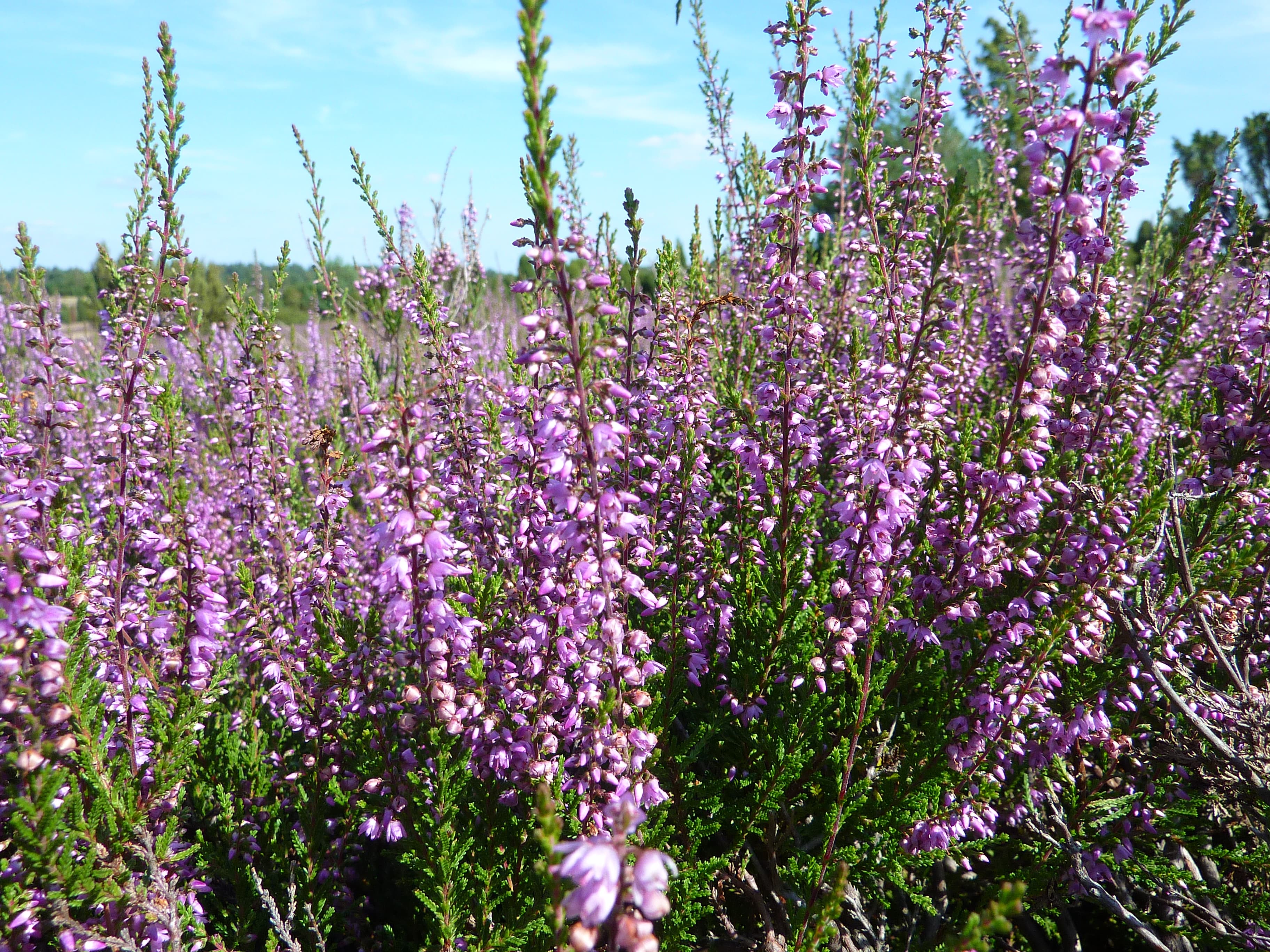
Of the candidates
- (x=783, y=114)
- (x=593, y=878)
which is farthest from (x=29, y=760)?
(x=783, y=114)

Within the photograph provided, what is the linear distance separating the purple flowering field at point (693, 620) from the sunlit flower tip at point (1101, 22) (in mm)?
15

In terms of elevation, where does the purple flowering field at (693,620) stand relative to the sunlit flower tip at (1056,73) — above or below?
below

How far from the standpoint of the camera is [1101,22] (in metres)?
2.13

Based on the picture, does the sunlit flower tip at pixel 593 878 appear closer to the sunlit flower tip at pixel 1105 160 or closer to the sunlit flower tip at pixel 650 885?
the sunlit flower tip at pixel 650 885

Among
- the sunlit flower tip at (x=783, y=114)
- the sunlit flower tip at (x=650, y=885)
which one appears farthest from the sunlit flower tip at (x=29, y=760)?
the sunlit flower tip at (x=783, y=114)

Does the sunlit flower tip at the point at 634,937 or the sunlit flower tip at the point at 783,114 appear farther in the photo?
the sunlit flower tip at the point at 783,114

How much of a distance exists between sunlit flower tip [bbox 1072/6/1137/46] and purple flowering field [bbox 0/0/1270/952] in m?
0.02

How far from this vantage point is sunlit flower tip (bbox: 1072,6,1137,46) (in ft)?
6.93

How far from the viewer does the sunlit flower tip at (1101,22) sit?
2.11 m

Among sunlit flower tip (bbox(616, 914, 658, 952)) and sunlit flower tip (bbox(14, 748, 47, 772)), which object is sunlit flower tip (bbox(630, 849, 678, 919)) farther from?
sunlit flower tip (bbox(14, 748, 47, 772))

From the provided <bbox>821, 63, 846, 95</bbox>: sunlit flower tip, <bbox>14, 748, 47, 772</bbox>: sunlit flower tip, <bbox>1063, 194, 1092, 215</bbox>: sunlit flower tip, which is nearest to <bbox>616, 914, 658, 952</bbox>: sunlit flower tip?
<bbox>14, 748, 47, 772</bbox>: sunlit flower tip

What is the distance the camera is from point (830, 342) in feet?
18.0

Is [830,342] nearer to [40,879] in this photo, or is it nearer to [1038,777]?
[1038,777]

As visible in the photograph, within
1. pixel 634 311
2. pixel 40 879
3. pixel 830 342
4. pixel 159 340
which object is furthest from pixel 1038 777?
pixel 159 340
